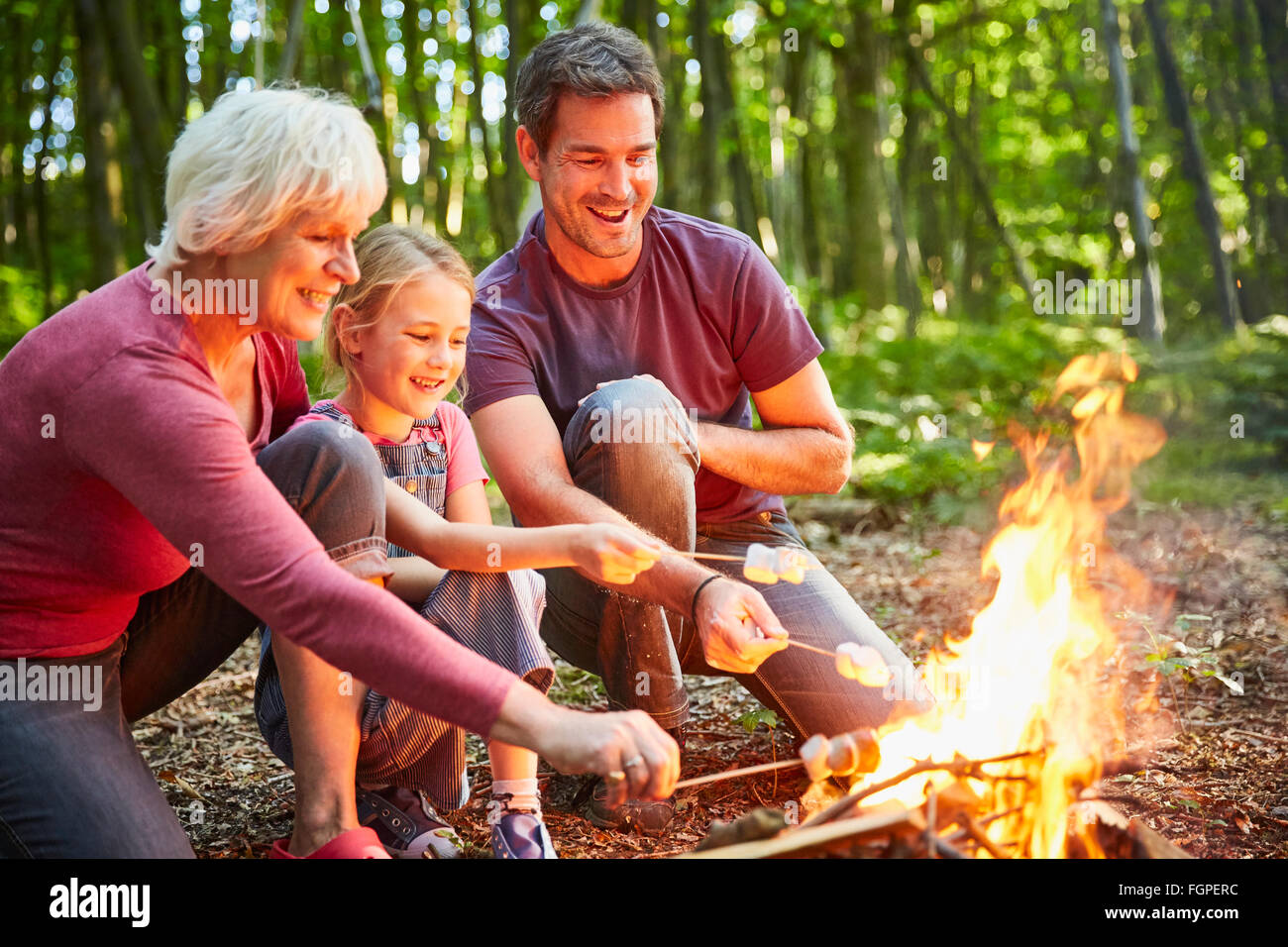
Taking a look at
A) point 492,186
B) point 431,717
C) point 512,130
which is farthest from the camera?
point 492,186

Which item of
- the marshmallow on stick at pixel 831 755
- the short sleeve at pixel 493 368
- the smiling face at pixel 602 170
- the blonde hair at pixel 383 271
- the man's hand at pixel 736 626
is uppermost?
the smiling face at pixel 602 170

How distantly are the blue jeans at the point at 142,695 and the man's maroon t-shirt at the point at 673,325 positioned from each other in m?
0.90

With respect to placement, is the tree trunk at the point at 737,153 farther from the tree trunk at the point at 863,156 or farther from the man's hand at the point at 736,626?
the man's hand at the point at 736,626

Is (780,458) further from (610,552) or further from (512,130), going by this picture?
(512,130)

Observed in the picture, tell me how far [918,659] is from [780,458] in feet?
4.63

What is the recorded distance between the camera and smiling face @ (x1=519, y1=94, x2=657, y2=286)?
3.30 metres

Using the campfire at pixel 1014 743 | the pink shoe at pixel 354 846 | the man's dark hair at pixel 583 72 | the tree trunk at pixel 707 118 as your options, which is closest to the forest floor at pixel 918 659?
the campfire at pixel 1014 743

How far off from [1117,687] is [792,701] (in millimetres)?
1429

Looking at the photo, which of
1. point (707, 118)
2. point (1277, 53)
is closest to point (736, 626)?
point (707, 118)

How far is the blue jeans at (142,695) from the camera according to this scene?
7.36 feet

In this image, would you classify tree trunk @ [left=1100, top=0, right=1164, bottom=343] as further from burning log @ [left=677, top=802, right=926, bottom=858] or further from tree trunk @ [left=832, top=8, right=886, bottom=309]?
burning log @ [left=677, top=802, right=926, bottom=858]

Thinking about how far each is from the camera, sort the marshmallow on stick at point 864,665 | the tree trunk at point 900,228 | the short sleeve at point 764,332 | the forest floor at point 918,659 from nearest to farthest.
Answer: the marshmallow on stick at point 864,665 < the forest floor at point 918,659 < the short sleeve at point 764,332 < the tree trunk at point 900,228

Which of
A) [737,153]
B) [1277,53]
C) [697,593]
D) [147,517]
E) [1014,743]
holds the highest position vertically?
[1277,53]

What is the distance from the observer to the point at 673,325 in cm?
340
